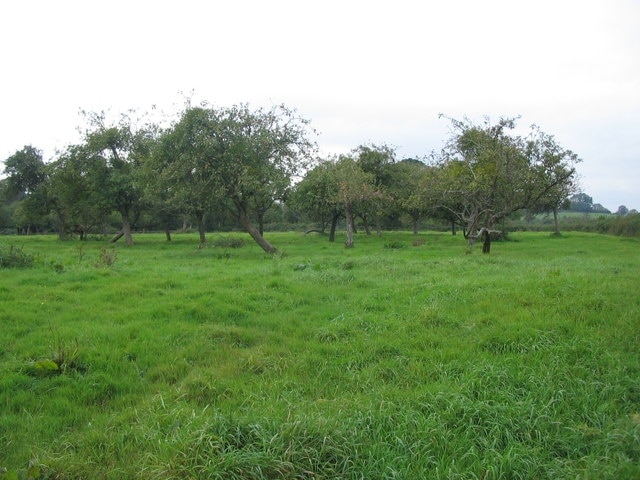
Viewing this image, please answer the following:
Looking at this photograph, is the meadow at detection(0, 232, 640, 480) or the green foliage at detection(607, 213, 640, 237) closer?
the meadow at detection(0, 232, 640, 480)

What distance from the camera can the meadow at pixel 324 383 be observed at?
Result: 410 cm

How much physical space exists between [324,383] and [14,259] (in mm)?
14294

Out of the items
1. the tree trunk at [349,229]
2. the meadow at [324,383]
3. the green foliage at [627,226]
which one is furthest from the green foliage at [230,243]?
the green foliage at [627,226]

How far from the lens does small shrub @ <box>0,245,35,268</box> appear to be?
1506cm

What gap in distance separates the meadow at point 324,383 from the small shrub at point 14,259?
15.3 ft

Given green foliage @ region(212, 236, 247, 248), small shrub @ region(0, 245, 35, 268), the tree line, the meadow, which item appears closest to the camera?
the meadow

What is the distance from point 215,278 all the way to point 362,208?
24.3 metres

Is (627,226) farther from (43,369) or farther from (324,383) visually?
(43,369)

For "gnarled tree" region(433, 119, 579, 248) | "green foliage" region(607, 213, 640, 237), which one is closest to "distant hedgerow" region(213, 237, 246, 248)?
"gnarled tree" region(433, 119, 579, 248)

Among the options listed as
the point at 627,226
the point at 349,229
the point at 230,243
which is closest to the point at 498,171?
the point at 349,229

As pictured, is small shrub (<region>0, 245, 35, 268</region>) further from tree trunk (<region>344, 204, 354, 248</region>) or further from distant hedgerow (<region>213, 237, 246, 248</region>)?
tree trunk (<region>344, 204, 354, 248</region>)

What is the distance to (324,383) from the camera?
19.8 feet

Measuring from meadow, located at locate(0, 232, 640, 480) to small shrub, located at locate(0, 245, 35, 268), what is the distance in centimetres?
466

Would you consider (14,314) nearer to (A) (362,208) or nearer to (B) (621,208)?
(A) (362,208)
